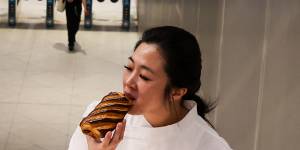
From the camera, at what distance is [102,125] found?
6.98 feet

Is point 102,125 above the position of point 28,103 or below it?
above

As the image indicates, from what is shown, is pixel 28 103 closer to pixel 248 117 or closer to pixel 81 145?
pixel 248 117

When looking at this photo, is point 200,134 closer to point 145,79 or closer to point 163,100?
point 163,100

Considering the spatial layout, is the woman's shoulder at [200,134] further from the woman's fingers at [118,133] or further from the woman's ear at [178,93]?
the woman's fingers at [118,133]

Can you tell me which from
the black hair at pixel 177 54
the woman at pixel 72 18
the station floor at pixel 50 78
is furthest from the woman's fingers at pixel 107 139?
the woman at pixel 72 18

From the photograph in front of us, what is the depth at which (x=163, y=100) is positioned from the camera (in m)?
2.19

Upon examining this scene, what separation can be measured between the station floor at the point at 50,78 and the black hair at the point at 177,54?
4.98 metres

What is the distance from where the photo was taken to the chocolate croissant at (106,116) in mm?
2109

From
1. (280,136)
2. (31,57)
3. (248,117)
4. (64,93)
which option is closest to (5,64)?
(31,57)

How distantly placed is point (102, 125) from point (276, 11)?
3.80 feet

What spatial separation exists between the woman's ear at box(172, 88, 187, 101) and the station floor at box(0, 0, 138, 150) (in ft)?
16.3

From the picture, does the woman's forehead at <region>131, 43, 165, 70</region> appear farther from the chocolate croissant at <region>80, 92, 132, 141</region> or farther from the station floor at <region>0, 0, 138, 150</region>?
the station floor at <region>0, 0, 138, 150</region>

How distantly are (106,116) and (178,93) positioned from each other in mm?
261

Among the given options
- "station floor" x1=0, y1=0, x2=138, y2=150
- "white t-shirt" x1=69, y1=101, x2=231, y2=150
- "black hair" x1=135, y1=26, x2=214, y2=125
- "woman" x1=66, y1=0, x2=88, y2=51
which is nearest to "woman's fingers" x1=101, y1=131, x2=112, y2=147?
"white t-shirt" x1=69, y1=101, x2=231, y2=150
